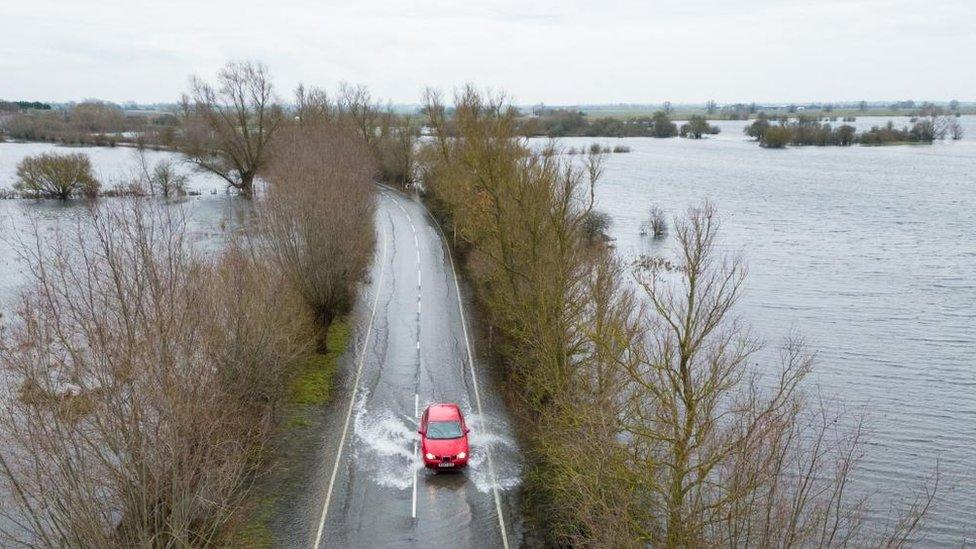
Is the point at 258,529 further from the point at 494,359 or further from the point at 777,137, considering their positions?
the point at 777,137

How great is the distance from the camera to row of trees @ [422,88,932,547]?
13.8 metres

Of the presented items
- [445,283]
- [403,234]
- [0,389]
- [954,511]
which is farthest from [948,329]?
[0,389]

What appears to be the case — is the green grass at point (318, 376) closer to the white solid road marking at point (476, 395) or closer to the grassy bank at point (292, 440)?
the grassy bank at point (292, 440)

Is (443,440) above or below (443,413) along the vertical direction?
below

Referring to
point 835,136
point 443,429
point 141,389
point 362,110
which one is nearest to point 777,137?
point 835,136

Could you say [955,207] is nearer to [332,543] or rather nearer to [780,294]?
[780,294]

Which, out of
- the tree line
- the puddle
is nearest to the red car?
the puddle

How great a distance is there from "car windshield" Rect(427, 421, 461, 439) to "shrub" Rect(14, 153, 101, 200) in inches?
2611

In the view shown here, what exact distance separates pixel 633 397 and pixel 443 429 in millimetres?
8064

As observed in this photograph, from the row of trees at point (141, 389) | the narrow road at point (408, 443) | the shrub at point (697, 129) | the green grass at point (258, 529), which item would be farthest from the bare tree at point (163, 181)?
the shrub at point (697, 129)

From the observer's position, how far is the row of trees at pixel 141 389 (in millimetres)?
12109

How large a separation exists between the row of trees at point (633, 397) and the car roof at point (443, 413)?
3.05 metres

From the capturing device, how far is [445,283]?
1745 inches

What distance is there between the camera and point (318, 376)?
95.6ft
